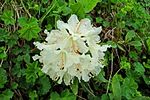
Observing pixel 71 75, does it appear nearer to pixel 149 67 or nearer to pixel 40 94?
pixel 40 94

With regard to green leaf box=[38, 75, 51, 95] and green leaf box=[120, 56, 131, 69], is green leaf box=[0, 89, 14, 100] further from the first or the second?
green leaf box=[120, 56, 131, 69]

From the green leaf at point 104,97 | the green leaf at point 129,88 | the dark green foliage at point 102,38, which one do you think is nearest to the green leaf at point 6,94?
the dark green foliage at point 102,38

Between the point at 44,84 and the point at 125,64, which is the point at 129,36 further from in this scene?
the point at 44,84

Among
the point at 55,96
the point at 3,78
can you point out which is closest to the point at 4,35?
the point at 3,78

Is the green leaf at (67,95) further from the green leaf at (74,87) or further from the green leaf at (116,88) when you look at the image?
the green leaf at (116,88)

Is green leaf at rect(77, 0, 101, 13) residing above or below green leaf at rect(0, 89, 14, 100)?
above

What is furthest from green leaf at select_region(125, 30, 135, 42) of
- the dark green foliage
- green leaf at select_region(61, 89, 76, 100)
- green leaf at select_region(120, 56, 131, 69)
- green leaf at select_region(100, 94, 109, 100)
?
green leaf at select_region(61, 89, 76, 100)
